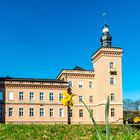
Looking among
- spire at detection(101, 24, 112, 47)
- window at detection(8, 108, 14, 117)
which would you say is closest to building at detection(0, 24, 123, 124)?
window at detection(8, 108, 14, 117)

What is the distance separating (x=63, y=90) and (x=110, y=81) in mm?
7853

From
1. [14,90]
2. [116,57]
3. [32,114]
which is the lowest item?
[32,114]

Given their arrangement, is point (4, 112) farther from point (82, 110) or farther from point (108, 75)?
point (108, 75)

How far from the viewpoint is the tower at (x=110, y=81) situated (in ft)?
188

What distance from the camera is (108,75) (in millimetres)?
57531

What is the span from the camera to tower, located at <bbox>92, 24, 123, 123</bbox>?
5728cm

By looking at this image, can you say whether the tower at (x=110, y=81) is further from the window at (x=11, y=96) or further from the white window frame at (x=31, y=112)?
the window at (x=11, y=96)

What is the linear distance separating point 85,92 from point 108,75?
212 inches

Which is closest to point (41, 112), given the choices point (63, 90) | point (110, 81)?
point (63, 90)

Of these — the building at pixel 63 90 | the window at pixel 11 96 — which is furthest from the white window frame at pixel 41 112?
the window at pixel 11 96

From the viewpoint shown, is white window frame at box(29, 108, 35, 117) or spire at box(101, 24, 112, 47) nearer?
white window frame at box(29, 108, 35, 117)

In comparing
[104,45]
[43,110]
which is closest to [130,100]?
[104,45]

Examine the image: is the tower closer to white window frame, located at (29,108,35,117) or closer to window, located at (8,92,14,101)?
white window frame, located at (29,108,35,117)

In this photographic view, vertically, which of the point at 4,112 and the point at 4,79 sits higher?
the point at 4,79
